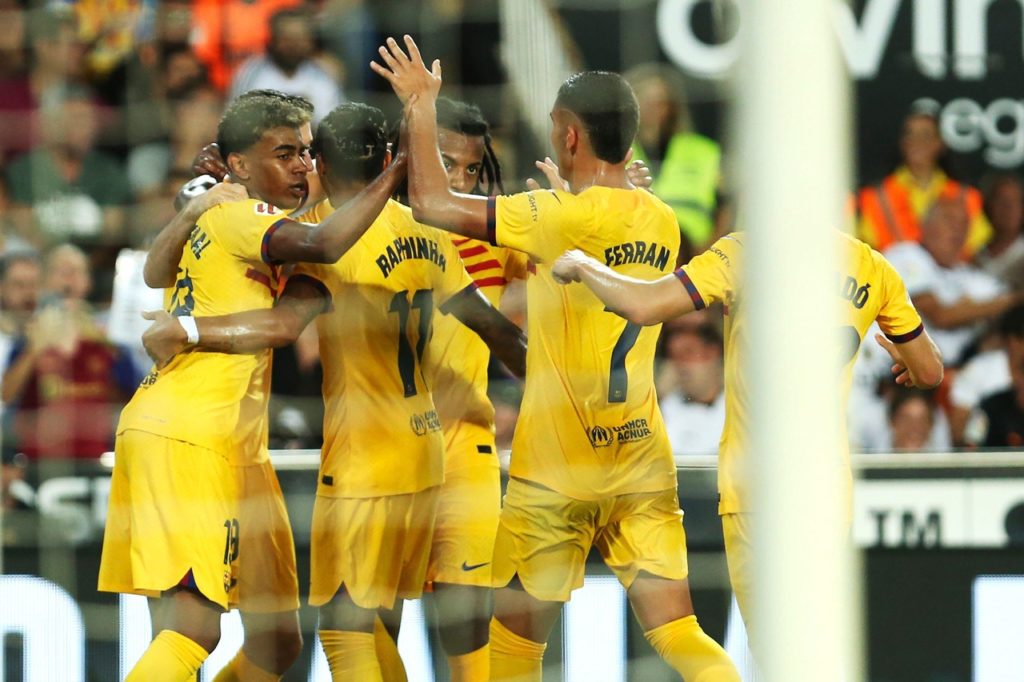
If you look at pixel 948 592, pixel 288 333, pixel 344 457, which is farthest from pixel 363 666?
pixel 948 592

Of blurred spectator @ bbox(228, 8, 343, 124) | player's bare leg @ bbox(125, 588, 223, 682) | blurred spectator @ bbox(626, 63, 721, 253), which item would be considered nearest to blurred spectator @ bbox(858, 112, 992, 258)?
blurred spectator @ bbox(626, 63, 721, 253)

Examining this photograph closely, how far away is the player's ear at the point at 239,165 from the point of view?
3.85m

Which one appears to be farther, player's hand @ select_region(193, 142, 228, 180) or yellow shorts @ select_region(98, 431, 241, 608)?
player's hand @ select_region(193, 142, 228, 180)

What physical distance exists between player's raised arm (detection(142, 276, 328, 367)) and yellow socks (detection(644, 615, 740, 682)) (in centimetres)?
111

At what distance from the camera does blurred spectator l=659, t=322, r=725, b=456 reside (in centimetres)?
486

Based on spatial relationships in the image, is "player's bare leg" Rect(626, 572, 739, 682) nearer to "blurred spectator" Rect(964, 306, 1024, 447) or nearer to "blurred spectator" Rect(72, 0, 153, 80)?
"blurred spectator" Rect(964, 306, 1024, 447)

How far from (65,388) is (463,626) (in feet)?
5.42

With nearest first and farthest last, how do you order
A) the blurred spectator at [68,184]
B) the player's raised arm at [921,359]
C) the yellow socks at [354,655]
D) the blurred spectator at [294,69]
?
the player's raised arm at [921,359], the yellow socks at [354,655], the blurred spectator at [294,69], the blurred spectator at [68,184]

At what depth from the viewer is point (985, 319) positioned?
579cm

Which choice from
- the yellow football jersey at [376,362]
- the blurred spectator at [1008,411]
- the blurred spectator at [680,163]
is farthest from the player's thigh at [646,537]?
the blurred spectator at [1008,411]

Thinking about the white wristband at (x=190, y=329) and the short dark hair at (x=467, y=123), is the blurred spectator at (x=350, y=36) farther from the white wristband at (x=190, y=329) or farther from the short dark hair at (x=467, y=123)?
the white wristband at (x=190, y=329)

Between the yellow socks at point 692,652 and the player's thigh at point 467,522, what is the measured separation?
22.3 inches

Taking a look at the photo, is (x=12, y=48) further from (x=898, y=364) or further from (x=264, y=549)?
(x=898, y=364)

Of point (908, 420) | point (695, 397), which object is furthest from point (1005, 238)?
point (695, 397)
